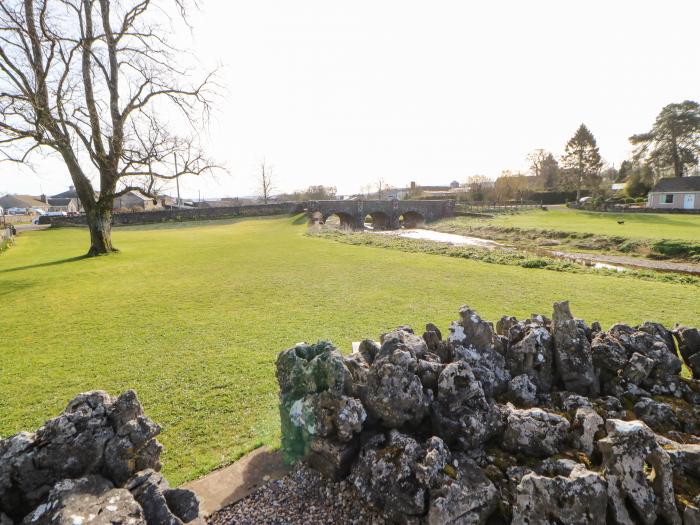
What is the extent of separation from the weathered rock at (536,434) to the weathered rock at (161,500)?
2.37 metres

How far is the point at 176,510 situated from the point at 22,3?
25111mm

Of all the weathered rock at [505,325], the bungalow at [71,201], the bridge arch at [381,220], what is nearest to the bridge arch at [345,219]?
the bridge arch at [381,220]

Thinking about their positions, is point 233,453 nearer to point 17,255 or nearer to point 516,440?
point 516,440

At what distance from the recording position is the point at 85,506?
7.13 ft

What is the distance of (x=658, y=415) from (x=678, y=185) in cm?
6781

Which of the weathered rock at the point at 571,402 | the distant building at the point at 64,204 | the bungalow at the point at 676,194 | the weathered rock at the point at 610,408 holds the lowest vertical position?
the weathered rock at the point at 610,408

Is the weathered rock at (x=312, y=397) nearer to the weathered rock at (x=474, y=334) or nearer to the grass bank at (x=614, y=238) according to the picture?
the weathered rock at (x=474, y=334)

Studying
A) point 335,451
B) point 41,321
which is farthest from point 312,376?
point 41,321

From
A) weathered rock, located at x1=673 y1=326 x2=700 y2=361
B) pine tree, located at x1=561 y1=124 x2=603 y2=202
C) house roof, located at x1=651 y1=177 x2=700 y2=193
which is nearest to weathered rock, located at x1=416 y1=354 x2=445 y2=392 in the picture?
weathered rock, located at x1=673 y1=326 x2=700 y2=361

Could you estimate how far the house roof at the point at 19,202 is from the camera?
11081cm

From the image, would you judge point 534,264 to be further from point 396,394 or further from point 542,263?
point 396,394

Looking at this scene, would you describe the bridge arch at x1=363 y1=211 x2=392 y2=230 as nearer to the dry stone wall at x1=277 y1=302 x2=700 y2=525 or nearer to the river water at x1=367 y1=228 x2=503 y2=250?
the river water at x1=367 y1=228 x2=503 y2=250

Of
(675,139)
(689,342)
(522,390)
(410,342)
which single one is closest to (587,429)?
(522,390)

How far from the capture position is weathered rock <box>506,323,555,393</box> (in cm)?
367
